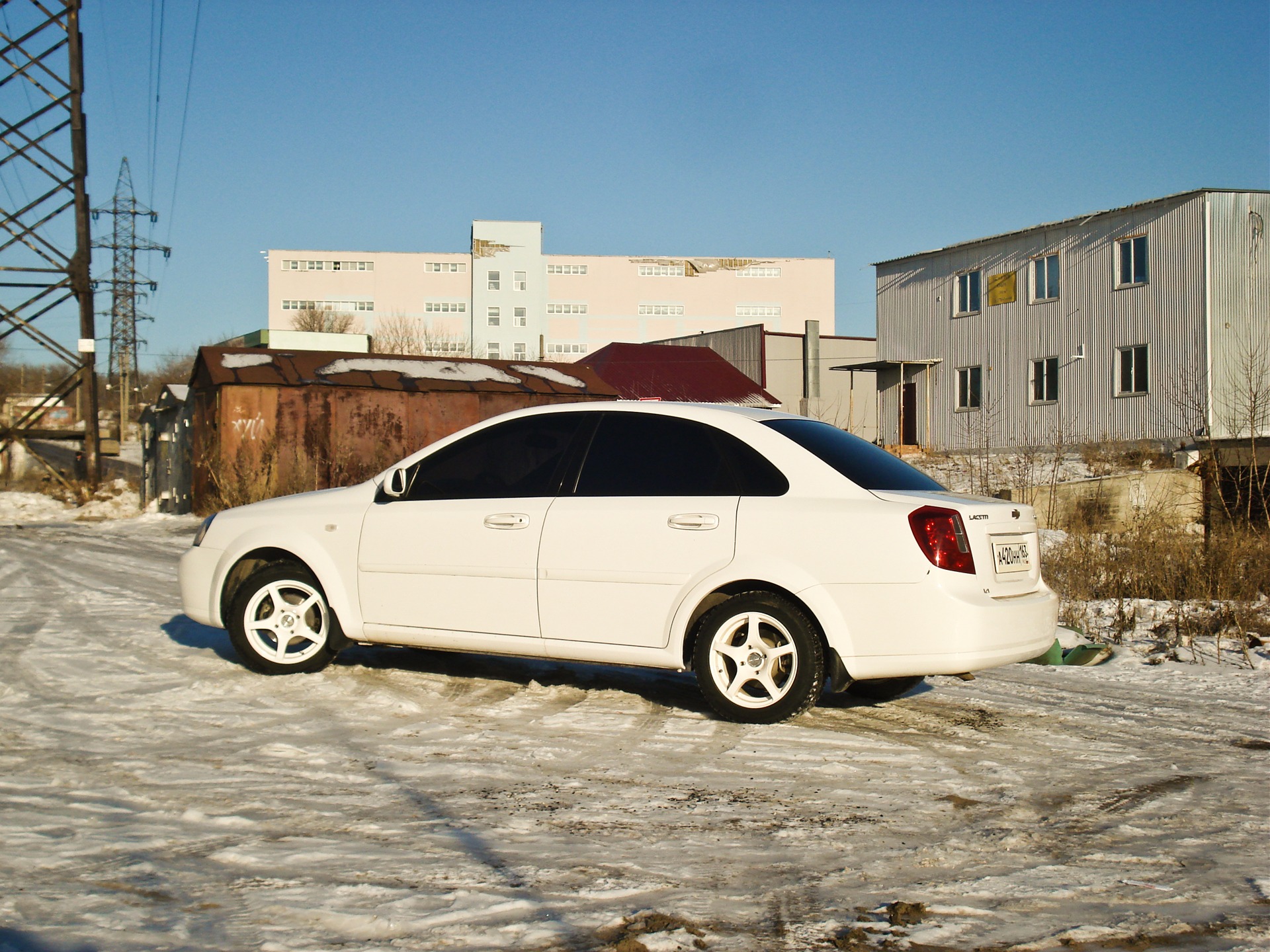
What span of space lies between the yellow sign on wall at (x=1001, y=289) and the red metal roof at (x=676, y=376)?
9894 millimetres

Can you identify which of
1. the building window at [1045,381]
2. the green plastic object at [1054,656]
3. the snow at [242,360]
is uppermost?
the building window at [1045,381]

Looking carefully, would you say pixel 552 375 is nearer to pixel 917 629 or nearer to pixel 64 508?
pixel 64 508

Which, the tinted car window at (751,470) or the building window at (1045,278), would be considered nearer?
the tinted car window at (751,470)

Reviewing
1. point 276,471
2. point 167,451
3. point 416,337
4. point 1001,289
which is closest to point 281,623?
point 276,471

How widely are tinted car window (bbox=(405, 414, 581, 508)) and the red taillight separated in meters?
2.00

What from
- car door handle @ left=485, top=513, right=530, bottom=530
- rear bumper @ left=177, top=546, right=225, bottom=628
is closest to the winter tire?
car door handle @ left=485, top=513, right=530, bottom=530

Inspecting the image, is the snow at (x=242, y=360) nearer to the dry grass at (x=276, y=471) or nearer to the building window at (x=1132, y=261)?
the dry grass at (x=276, y=471)

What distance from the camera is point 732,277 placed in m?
87.2

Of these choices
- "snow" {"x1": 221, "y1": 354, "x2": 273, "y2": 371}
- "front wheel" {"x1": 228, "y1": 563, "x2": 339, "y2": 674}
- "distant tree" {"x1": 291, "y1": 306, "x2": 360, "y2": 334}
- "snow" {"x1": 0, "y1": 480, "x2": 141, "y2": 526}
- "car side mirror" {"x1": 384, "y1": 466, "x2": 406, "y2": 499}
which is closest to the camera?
"car side mirror" {"x1": 384, "y1": 466, "x2": 406, "y2": 499}

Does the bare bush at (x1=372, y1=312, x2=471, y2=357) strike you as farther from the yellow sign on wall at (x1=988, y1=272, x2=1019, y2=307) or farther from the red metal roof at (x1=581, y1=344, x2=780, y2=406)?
the yellow sign on wall at (x1=988, y1=272, x2=1019, y2=307)

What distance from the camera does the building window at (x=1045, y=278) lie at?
35406mm

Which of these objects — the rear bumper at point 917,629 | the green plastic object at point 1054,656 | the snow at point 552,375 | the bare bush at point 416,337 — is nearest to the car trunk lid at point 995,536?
the rear bumper at point 917,629

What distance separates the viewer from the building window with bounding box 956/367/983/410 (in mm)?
37812

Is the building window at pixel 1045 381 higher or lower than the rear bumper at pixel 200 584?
higher
